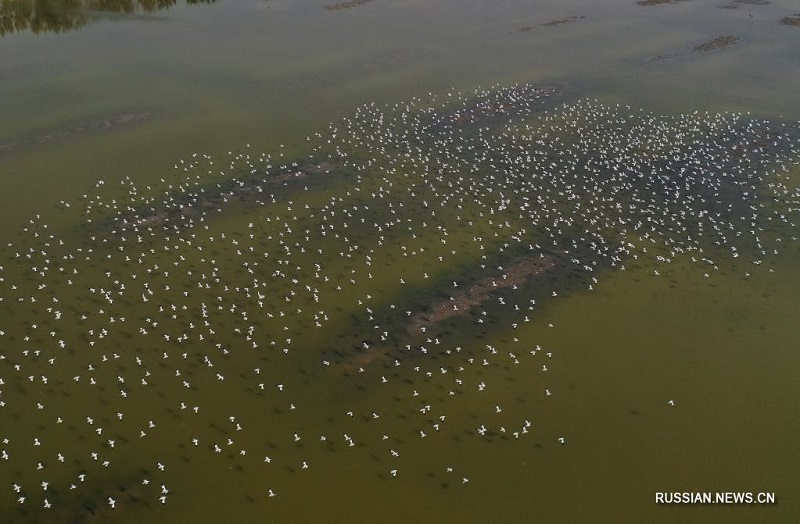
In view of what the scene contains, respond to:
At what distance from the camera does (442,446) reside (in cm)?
2403

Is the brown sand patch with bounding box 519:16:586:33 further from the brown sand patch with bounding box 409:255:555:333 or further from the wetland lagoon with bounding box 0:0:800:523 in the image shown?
the brown sand patch with bounding box 409:255:555:333

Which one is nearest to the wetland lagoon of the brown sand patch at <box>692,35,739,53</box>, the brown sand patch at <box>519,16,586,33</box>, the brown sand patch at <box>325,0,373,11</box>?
the brown sand patch at <box>692,35,739,53</box>

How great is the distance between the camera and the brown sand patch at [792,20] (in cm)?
6785

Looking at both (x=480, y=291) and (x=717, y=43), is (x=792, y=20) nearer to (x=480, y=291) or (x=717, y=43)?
(x=717, y=43)

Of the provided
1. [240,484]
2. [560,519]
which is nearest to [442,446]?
[560,519]

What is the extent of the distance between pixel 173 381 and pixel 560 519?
14329 mm

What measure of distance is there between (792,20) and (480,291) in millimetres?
56540

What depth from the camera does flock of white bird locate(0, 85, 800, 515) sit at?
23844 mm

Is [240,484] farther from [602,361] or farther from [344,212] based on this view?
[344,212]

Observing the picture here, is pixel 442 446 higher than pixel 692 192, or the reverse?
pixel 692 192

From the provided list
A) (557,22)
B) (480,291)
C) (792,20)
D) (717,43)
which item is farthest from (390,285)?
(792,20)

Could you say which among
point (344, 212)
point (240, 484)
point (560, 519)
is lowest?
point (560, 519)

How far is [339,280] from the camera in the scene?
3178cm

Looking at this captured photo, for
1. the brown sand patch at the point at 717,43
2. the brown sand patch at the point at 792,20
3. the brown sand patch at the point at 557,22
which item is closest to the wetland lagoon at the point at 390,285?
the brown sand patch at the point at 717,43
